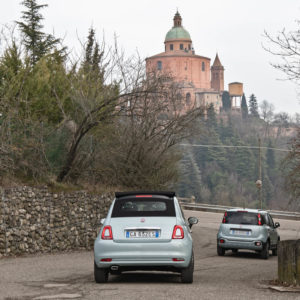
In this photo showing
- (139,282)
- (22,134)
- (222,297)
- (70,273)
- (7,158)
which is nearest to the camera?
(222,297)

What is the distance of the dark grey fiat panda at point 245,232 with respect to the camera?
22.0 m

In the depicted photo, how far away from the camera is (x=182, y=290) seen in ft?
36.0

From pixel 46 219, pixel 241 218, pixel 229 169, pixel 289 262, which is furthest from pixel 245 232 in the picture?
pixel 229 169

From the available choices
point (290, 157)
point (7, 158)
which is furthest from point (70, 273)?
point (7, 158)

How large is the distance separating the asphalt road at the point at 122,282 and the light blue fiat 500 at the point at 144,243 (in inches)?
11.9

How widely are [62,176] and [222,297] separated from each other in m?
13.7

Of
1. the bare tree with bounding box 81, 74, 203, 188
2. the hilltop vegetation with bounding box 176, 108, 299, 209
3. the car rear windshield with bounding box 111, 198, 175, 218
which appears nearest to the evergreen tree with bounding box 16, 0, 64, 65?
the bare tree with bounding box 81, 74, 203, 188

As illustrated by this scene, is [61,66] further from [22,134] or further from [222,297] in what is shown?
[222,297]

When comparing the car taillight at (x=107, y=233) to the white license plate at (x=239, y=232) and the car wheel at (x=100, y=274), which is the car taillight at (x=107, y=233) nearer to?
the car wheel at (x=100, y=274)

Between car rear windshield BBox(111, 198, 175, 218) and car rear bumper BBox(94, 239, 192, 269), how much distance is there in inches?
22.4

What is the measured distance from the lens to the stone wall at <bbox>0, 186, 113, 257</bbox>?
17.8 meters

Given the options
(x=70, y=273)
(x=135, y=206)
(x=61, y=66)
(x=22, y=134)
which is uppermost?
(x=61, y=66)

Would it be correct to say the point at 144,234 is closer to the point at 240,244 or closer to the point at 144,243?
the point at 144,243

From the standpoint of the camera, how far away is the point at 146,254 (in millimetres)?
11562
